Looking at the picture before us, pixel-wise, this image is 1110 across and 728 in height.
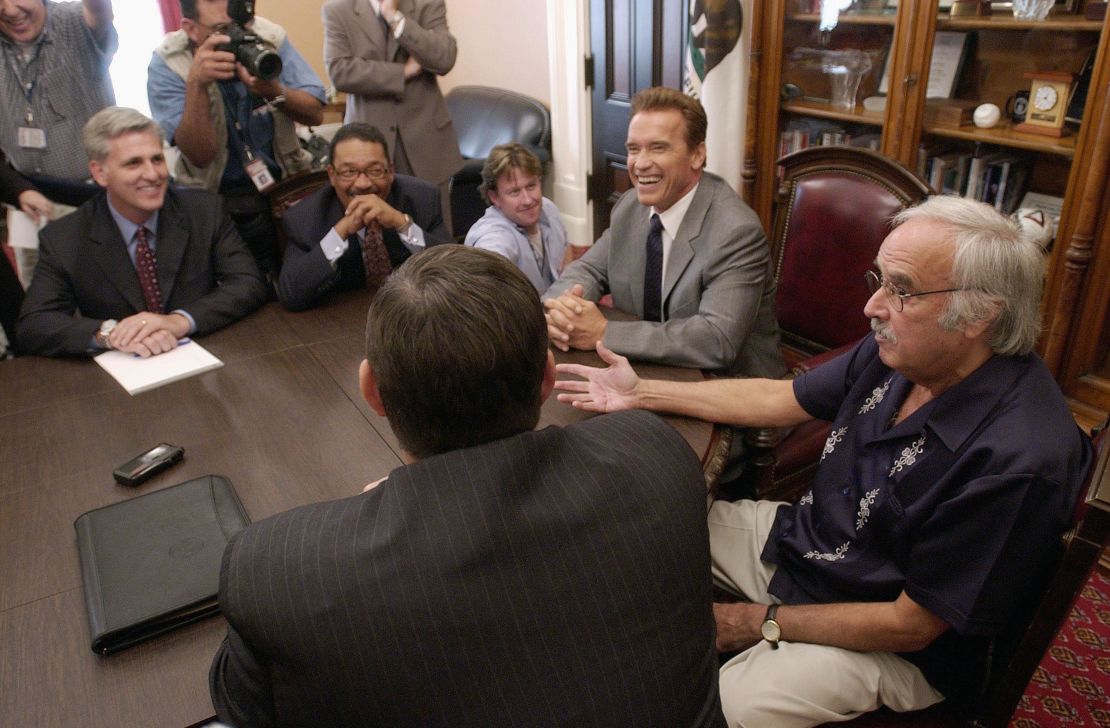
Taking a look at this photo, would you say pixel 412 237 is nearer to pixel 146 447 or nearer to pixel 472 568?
pixel 146 447

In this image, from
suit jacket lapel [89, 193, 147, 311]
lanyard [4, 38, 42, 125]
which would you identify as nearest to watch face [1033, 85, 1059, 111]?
suit jacket lapel [89, 193, 147, 311]

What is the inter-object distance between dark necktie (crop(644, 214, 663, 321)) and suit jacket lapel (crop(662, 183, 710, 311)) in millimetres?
69

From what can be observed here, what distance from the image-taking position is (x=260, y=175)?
257cm

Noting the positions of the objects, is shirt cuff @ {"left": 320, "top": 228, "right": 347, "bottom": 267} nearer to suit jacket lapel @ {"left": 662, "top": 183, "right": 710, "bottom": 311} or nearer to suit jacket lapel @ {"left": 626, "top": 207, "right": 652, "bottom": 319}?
suit jacket lapel @ {"left": 626, "top": 207, "right": 652, "bottom": 319}

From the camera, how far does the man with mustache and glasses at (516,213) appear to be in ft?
7.77

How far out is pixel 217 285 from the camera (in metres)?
2.19

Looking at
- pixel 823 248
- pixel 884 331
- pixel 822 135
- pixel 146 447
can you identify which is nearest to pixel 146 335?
pixel 146 447

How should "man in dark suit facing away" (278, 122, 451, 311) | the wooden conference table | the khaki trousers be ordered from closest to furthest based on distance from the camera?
the wooden conference table, the khaki trousers, "man in dark suit facing away" (278, 122, 451, 311)

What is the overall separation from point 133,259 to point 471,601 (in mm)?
1783

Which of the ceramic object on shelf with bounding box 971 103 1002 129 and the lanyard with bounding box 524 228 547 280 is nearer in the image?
the lanyard with bounding box 524 228 547 280

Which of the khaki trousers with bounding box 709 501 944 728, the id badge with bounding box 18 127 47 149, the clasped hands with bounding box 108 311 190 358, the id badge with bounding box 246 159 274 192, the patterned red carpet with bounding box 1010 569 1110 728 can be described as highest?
the id badge with bounding box 18 127 47 149

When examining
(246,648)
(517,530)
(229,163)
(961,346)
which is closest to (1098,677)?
(961,346)

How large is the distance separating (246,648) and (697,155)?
1561 mm

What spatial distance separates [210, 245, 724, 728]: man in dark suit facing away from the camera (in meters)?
0.74
